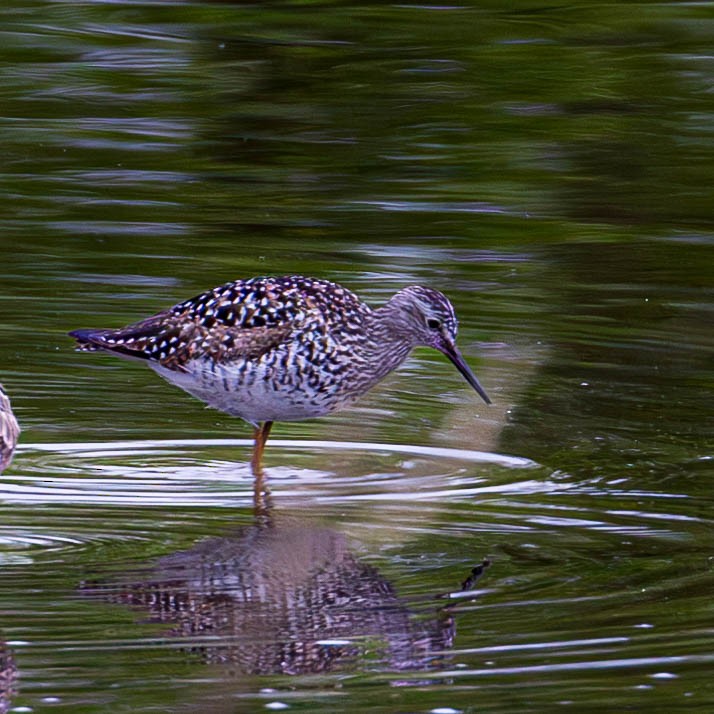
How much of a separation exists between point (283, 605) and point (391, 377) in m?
4.02

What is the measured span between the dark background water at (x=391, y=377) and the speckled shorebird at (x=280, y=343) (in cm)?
30

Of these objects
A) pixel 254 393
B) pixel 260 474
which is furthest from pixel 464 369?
pixel 260 474

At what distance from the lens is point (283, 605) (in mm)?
7062

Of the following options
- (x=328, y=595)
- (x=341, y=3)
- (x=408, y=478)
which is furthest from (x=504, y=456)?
(x=341, y=3)

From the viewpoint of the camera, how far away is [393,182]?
48.5 feet

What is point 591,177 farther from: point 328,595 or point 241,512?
point 328,595

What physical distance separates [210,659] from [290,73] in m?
11.2

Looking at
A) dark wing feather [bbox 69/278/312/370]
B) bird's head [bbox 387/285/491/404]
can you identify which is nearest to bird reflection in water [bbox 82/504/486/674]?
dark wing feather [bbox 69/278/312/370]

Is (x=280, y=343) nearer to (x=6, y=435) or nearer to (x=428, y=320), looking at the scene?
(x=428, y=320)

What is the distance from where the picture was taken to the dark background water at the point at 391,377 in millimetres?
6480

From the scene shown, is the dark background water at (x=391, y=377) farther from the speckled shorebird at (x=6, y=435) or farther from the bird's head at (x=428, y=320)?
the bird's head at (x=428, y=320)

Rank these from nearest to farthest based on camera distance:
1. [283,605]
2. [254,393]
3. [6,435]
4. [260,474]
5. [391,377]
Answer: [283,605] → [6,435] → [260,474] → [254,393] → [391,377]

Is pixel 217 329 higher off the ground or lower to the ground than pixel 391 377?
higher

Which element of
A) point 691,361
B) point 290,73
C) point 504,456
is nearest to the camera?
point 504,456
